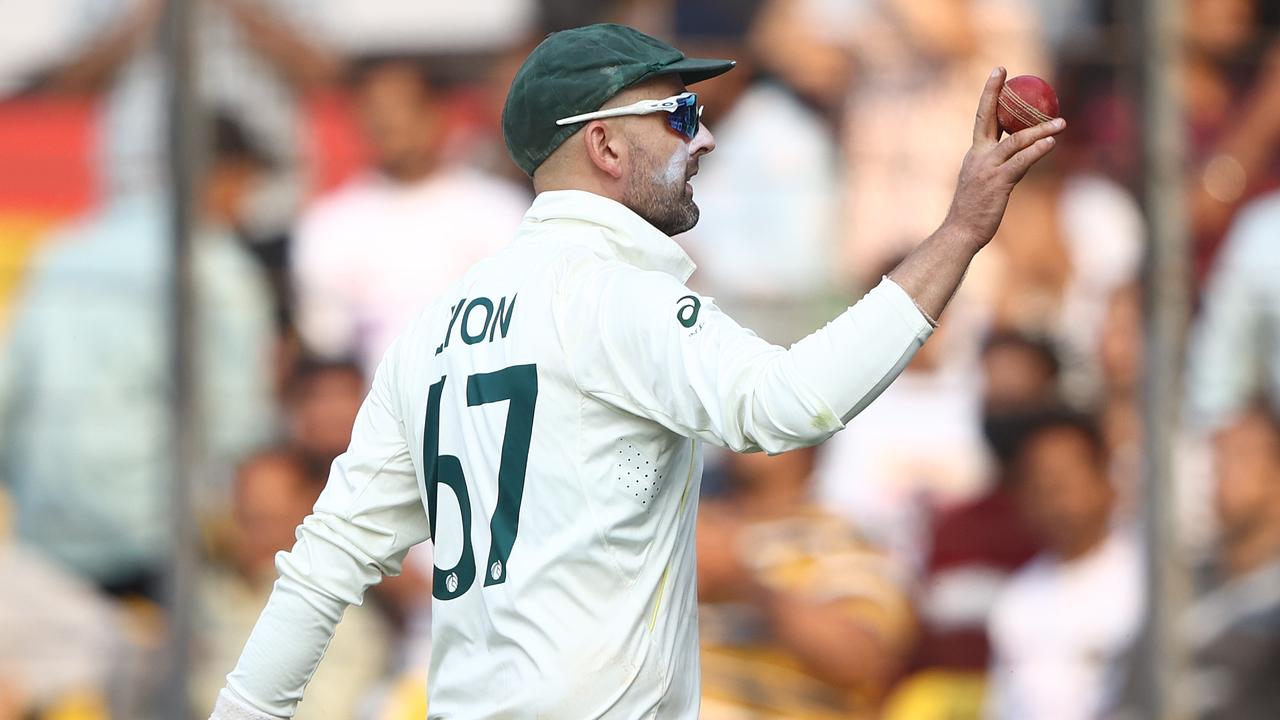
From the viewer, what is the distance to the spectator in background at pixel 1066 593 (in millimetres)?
6098

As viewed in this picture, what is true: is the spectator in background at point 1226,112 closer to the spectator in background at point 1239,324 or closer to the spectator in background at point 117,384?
the spectator in background at point 1239,324

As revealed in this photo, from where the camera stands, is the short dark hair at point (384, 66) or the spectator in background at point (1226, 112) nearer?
the spectator in background at point (1226, 112)

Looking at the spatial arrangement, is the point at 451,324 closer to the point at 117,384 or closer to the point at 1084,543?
the point at 1084,543

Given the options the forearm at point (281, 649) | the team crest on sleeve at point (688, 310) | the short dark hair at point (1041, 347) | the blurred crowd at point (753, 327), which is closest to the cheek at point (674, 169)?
the team crest on sleeve at point (688, 310)

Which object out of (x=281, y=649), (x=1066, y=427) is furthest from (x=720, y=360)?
(x=1066, y=427)

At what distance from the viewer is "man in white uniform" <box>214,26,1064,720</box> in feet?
8.28

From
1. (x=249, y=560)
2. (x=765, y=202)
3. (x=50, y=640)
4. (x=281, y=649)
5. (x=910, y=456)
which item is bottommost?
(x=50, y=640)

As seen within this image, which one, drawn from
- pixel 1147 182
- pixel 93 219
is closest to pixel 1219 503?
pixel 1147 182

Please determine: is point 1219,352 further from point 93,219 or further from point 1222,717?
point 93,219

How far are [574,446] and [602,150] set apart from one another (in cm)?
51

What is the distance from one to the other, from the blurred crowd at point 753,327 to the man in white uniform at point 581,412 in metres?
3.15

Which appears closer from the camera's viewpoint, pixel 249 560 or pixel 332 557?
pixel 332 557

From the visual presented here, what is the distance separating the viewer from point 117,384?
21.3 feet

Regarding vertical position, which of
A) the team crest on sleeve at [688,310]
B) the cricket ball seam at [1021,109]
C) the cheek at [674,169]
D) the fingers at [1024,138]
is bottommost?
the team crest on sleeve at [688,310]
